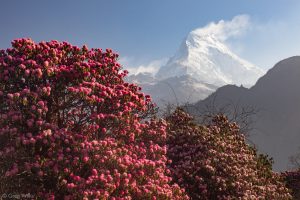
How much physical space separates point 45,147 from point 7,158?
2.98 ft

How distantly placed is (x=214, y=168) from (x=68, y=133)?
5613 mm

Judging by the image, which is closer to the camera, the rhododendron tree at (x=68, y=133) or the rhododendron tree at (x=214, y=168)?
the rhododendron tree at (x=68, y=133)

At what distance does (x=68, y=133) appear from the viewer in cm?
1038

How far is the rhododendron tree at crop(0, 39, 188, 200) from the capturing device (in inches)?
385

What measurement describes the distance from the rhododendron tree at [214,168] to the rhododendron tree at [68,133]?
2097 millimetres

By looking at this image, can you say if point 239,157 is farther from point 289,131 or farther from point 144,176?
point 289,131

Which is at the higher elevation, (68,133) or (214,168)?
(68,133)

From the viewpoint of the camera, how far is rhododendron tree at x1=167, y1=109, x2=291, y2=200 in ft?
44.9

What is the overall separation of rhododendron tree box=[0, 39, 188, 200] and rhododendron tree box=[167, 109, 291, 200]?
6.88 feet

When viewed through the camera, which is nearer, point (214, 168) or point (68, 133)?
point (68, 133)

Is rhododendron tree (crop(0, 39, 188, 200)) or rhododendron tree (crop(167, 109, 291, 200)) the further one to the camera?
rhododendron tree (crop(167, 109, 291, 200))

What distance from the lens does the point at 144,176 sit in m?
10.9

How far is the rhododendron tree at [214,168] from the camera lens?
13.7m

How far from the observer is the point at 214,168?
13.8m
